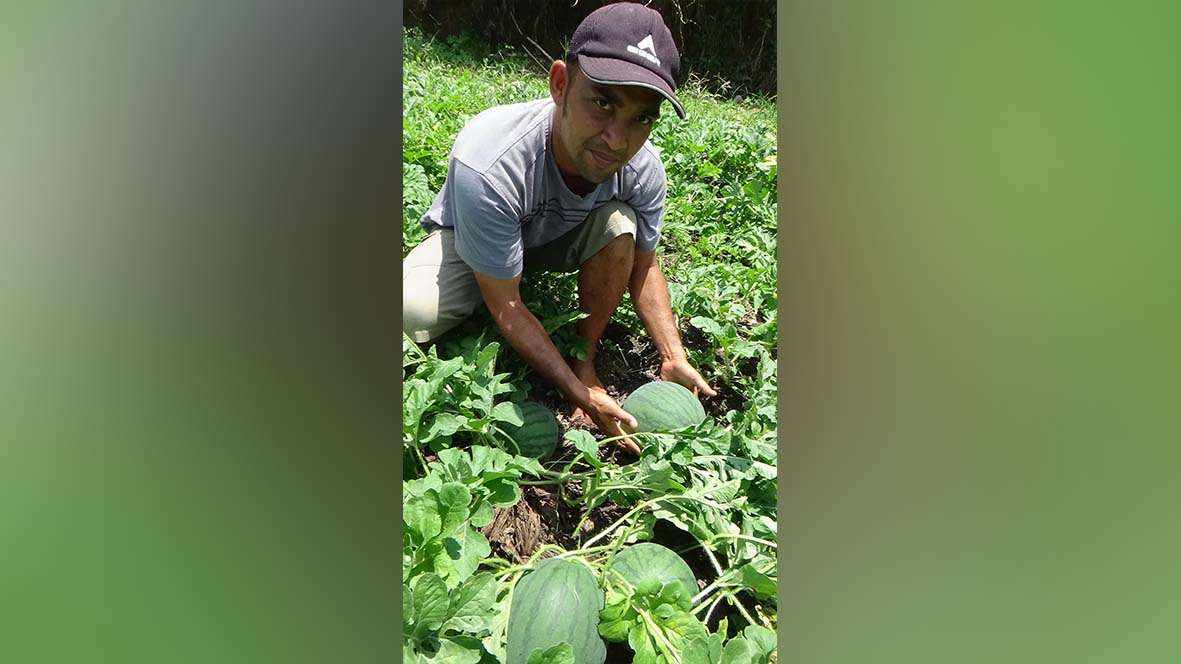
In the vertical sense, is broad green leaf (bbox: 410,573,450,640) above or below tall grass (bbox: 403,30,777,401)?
below

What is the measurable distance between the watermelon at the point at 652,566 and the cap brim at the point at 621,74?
1.17 meters

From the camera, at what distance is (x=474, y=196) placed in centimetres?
237

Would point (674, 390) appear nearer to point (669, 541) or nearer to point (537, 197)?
point (669, 541)

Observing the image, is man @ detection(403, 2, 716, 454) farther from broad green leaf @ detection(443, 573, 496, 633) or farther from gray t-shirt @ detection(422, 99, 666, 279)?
broad green leaf @ detection(443, 573, 496, 633)

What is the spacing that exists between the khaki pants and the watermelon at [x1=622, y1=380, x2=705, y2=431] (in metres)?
0.60

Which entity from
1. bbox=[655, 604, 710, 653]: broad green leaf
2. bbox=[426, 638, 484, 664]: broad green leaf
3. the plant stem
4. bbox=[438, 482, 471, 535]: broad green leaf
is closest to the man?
the plant stem

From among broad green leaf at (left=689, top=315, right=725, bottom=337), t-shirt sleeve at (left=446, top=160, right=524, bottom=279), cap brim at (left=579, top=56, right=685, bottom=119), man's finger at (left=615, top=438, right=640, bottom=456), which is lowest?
man's finger at (left=615, top=438, right=640, bottom=456)

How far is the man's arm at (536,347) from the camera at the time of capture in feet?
7.97

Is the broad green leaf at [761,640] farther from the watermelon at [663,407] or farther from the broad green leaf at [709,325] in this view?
the broad green leaf at [709,325]

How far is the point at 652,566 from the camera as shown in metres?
1.83

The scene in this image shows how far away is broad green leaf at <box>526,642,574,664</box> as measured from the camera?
1538 millimetres

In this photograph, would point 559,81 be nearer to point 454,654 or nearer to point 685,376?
point 685,376

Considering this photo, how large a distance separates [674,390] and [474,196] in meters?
0.87

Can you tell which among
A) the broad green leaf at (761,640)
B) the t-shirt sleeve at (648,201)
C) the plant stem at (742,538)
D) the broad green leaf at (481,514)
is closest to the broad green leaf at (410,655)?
the broad green leaf at (481,514)
